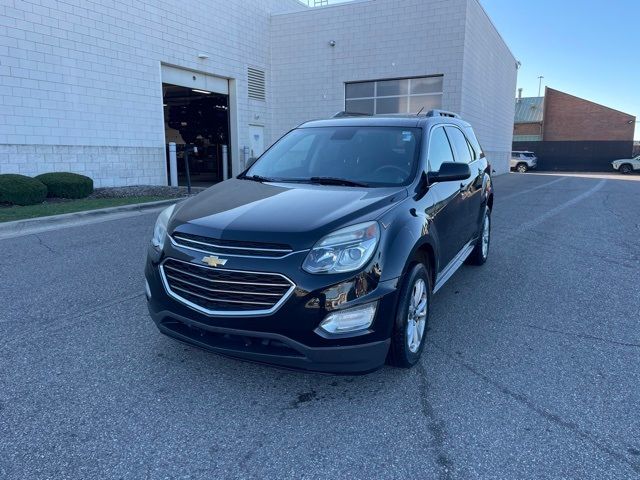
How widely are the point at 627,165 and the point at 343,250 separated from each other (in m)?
46.3

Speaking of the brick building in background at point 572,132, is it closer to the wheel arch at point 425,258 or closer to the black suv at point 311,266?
the wheel arch at point 425,258

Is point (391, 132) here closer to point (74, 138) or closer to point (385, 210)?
point (385, 210)

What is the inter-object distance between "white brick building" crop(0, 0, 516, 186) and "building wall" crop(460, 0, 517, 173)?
5.2 inches

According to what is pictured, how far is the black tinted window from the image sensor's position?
4.24 meters

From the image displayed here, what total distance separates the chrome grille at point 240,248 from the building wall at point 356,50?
1863 cm

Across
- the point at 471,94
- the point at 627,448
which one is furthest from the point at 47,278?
the point at 471,94

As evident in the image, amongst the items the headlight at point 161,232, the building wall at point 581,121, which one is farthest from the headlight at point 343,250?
the building wall at point 581,121

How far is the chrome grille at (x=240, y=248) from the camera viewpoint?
284 centimetres

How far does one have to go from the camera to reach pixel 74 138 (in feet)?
44.1

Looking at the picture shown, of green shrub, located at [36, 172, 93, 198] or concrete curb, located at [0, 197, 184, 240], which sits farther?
→ green shrub, located at [36, 172, 93, 198]

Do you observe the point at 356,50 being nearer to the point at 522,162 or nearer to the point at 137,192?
the point at 137,192

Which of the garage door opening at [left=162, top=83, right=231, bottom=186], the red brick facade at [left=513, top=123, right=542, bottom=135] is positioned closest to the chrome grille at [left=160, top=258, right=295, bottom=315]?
the garage door opening at [left=162, top=83, right=231, bottom=186]

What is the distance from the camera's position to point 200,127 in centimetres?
2520

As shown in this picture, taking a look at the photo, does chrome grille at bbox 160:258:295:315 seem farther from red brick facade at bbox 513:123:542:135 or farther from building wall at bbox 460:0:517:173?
red brick facade at bbox 513:123:542:135
